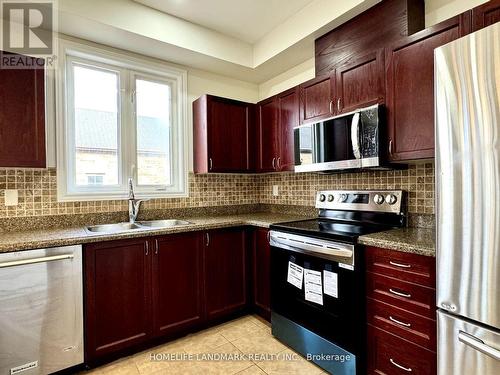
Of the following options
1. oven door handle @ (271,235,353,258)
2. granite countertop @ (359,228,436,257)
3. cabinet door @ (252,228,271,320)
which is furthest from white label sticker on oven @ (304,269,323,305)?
cabinet door @ (252,228,271,320)

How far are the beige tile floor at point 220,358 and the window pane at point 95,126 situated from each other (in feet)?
4.96

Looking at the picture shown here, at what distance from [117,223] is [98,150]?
69 centimetres

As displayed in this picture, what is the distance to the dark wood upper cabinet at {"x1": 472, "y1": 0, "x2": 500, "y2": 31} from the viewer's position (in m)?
1.39

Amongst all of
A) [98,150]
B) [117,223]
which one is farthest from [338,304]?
[98,150]

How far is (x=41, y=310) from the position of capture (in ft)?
5.72

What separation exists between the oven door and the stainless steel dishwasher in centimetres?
142

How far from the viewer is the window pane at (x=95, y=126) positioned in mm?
2480

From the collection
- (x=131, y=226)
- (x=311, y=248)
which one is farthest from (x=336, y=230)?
(x=131, y=226)

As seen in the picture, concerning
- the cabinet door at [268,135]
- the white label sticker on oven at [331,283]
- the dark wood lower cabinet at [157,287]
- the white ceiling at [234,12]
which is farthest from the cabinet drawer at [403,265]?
the white ceiling at [234,12]

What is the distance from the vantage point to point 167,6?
2344 millimetres

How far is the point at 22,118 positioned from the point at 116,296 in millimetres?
1387

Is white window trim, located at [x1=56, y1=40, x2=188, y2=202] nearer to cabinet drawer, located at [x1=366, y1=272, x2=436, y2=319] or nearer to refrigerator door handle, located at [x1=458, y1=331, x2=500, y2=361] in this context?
cabinet drawer, located at [x1=366, y1=272, x2=436, y2=319]

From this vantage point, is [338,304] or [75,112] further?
[75,112]

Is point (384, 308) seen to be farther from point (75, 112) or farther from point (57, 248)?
point (75, 112)
